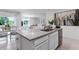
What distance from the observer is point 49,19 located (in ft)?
4.44

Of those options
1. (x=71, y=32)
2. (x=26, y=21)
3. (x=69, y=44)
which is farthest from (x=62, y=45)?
(x=26, y=21)

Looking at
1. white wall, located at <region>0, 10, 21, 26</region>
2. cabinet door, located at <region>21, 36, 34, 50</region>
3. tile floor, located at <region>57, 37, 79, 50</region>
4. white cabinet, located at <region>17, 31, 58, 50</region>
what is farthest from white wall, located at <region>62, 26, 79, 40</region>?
white wall, located at <region>0, 10, 21, 26</region>

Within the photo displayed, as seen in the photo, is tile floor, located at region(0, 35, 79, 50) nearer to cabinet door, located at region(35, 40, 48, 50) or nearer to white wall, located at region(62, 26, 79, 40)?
white wall, located at region(62, 26, 79, 40)

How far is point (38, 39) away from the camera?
1.32 m

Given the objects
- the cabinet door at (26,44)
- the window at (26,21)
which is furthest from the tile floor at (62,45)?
the window at (26,21)

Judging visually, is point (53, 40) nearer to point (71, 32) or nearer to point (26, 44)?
point (71, 32)

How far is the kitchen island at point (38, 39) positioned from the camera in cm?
130

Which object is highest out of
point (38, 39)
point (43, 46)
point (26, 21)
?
point (26, 21)

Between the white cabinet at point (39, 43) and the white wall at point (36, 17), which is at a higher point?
the white wall at point (36, 17)

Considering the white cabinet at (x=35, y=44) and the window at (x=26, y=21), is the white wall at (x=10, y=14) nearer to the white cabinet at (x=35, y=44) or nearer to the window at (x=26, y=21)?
the window at (x=26, y=21)

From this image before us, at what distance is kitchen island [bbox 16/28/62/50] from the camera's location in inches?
51.0
